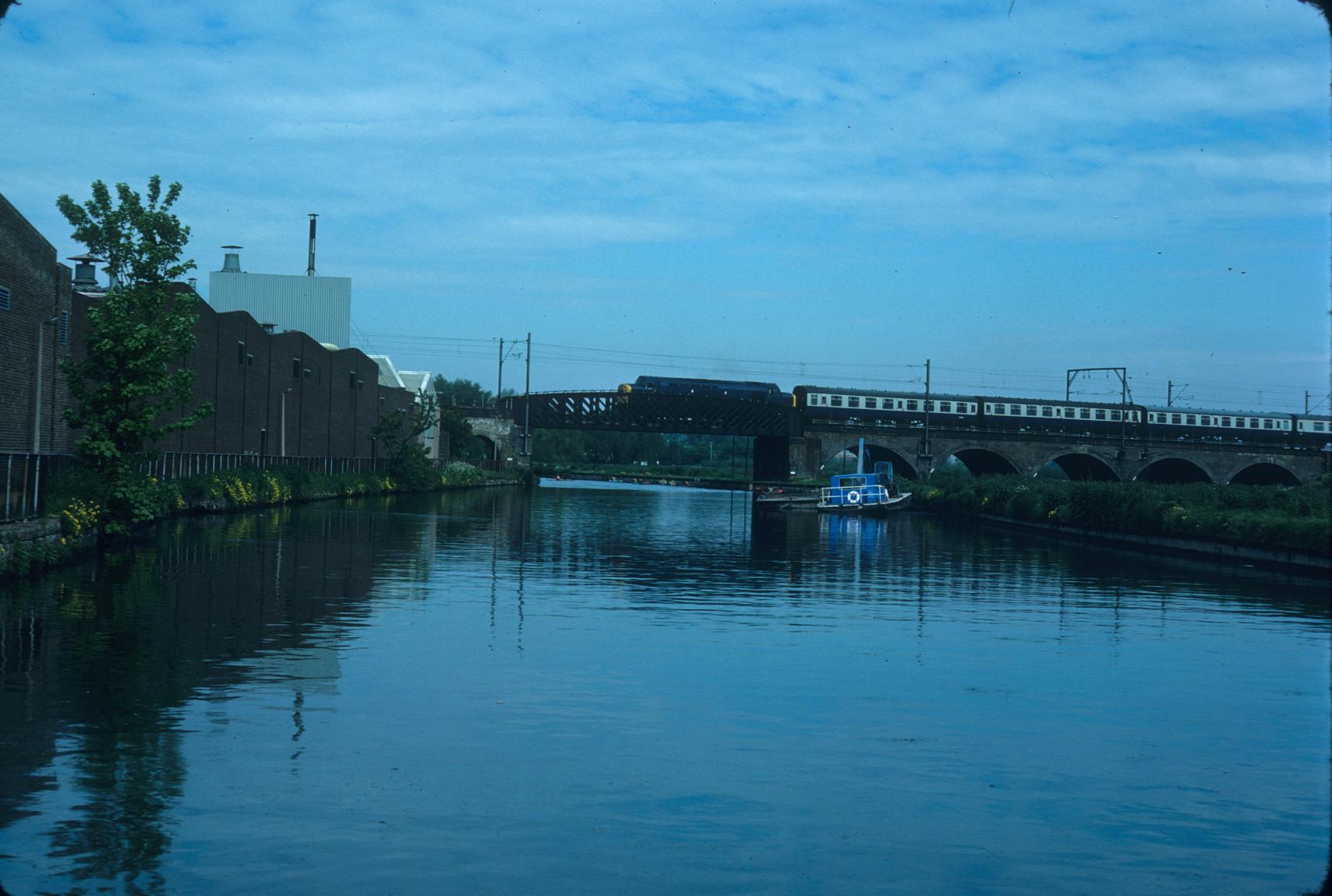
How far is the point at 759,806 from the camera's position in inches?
402

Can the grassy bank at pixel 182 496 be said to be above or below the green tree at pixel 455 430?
below

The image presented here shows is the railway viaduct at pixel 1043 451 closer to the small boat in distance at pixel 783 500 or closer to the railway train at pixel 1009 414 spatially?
the railway train at pixel 1009 414

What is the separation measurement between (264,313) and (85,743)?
292ft

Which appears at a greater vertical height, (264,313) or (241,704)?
(264,313)

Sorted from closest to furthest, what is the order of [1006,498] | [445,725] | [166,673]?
[445,725] < [166,673] < [1006,498]

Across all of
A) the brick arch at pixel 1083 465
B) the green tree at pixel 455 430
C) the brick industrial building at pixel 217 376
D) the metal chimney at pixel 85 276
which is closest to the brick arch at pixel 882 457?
the brick arch at pixel 1083 465

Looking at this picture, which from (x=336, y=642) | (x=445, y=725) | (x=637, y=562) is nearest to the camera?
(x=445, y=725)

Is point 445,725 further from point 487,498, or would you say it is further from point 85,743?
point 487,498

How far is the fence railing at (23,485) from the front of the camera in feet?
83.0

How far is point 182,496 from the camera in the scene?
4856 cm

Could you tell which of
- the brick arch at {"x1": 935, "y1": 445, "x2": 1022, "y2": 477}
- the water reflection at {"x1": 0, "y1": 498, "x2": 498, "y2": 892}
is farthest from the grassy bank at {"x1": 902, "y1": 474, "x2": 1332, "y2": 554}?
the brick arch at {"x1": 935, "y1": 445, "x2": 1022, "y2": 477}

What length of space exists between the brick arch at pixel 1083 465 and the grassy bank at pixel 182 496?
5153 cm

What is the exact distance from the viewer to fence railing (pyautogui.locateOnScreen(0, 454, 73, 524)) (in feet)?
83.0

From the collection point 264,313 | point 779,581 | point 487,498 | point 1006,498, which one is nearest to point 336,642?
point 779,581
